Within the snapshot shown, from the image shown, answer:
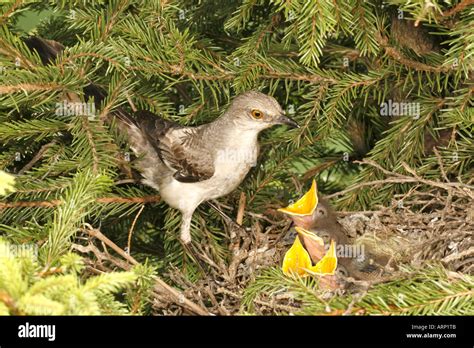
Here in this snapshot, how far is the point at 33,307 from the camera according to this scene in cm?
215

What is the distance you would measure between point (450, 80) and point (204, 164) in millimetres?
1318

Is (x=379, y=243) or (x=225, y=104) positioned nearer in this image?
(x=379, y=243)

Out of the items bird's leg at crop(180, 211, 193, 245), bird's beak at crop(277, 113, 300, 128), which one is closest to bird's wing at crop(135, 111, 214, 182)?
bird's leg at crop(180, 211, 193, 245)

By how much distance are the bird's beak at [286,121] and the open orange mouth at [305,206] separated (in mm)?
349

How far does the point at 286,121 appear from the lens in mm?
4047

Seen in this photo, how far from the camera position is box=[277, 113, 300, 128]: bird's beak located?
4.02 m

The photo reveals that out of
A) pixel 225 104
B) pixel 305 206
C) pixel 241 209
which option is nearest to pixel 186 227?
pixel 241 209

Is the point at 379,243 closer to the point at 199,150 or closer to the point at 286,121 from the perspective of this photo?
the point at 286,121

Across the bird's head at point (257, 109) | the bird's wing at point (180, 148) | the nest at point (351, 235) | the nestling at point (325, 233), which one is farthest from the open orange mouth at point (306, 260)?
the bird's wing at point (180, 148)

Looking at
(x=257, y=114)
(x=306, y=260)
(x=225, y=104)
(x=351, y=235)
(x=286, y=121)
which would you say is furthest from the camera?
(x=225, y=104)

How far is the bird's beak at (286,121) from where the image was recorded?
4.02 meters

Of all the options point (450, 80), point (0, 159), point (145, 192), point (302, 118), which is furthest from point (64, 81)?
point (450, 80)

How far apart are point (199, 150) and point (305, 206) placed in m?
0.65
